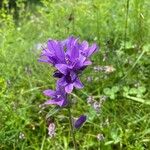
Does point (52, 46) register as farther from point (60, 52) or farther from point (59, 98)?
point (59, 98)

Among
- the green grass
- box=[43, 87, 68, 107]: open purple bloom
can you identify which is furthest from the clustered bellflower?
the green grass

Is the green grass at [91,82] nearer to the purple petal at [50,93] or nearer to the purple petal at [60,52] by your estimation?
the purple petal at [50,93]

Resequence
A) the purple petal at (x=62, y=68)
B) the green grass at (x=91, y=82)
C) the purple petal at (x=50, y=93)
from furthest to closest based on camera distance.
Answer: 1. the green grass at (x=91, y=82)
2. the purple petal at (x=50, y=93)
3. the purple petal at (x=62, y=68)

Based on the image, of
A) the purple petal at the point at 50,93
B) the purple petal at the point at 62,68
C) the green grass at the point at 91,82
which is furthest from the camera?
the green grass at the point at 91,82

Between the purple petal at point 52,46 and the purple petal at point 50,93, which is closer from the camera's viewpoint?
the purple petal at point 52,46

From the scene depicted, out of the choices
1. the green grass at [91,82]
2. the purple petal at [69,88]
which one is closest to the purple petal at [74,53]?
the purple petal at [69,88]

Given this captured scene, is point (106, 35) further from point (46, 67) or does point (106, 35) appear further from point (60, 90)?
point (60, 90)

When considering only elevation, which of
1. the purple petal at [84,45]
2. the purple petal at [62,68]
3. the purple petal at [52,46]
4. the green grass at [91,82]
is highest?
the purple petal at [52,46]

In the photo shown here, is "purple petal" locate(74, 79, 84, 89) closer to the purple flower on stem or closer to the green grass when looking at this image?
the purple flower on stem

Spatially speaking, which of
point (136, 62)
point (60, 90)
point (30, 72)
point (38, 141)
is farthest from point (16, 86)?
point (60, 90)
